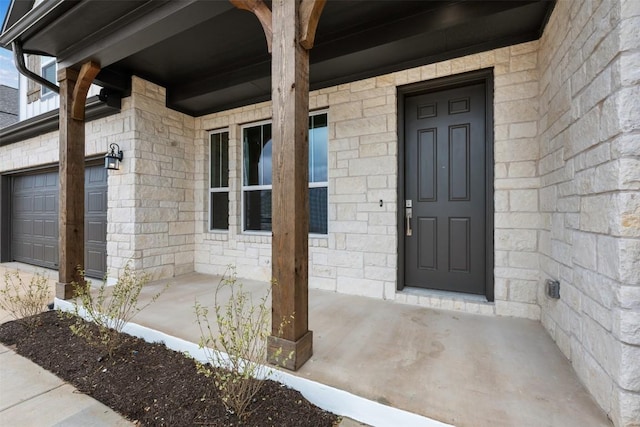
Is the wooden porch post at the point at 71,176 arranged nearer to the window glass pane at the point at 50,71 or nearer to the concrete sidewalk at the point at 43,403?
the concrete sidewalk at the point at 43,403

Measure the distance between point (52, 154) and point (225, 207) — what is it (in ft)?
11.6

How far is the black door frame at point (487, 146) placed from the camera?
268 centimetres

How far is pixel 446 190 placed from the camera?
294 cm

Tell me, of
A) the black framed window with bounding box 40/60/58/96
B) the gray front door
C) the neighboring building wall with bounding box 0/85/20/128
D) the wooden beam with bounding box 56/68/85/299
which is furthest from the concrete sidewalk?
the neighboring building wall with bounding box 0/85/20/128

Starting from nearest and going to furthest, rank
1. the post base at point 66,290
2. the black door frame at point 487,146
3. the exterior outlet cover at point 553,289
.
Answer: the exterior outlet cover at point 553,289, the black door frame at point 487,146, the post base at point 66,290

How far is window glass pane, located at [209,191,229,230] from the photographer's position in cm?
445

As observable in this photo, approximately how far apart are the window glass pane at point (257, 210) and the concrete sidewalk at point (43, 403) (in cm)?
256

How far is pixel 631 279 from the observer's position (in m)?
1.24

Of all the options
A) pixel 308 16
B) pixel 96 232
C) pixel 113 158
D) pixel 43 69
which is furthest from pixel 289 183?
pixel 43 69

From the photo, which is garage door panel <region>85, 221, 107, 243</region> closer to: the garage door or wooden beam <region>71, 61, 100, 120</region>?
the garage door

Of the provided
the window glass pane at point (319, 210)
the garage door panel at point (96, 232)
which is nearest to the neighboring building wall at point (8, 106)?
the garage door panel at point (96, 232)

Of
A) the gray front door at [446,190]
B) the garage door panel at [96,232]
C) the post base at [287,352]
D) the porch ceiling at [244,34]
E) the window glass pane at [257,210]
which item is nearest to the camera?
the post base at [287,352]

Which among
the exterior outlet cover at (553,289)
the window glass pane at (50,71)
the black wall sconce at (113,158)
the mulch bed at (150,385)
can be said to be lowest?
the mulch bed at (150,385)

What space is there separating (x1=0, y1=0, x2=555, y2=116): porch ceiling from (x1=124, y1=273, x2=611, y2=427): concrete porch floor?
8.32 feet
